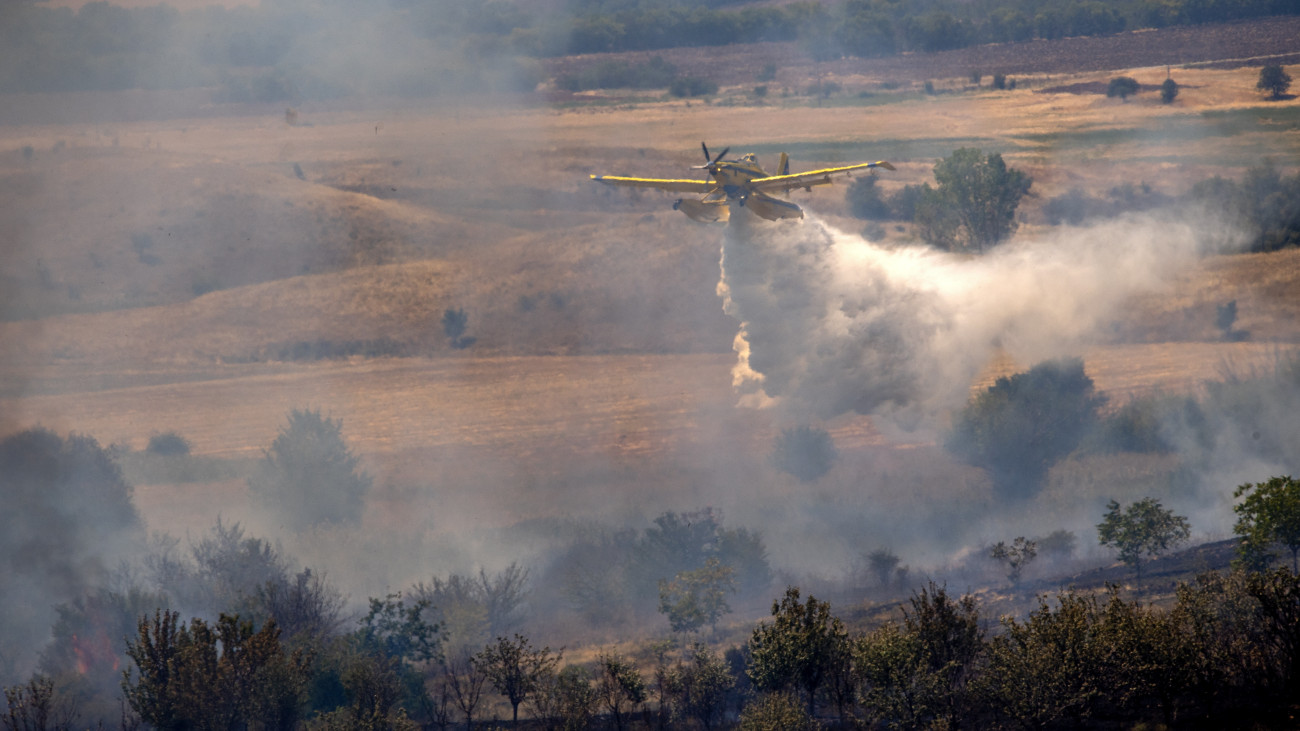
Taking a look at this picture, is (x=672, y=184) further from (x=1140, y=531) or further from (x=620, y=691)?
(x=1140, y=531)

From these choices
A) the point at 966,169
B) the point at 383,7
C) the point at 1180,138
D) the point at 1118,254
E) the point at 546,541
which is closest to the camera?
the point at 546,541

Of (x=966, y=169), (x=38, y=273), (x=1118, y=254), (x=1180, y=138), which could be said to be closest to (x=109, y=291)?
(x=38, y=273)

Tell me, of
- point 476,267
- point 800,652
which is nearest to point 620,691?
point 800,652

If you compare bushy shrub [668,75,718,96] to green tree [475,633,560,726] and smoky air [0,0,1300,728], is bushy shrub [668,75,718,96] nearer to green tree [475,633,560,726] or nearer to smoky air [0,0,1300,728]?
smoky air [0,0,1300,728]

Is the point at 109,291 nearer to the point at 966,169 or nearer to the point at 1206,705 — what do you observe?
the point at 966,169

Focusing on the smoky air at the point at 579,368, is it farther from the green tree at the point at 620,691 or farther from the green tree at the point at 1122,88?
the green tree at the point at 1122,88

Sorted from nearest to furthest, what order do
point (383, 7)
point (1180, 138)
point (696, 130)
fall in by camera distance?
1. point (1180, 138)
2. point (696, 130)
3. point (383, 7)

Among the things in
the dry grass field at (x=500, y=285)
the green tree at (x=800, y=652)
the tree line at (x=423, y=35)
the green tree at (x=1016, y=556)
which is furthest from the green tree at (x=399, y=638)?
the tree line at (x=423, y=35)

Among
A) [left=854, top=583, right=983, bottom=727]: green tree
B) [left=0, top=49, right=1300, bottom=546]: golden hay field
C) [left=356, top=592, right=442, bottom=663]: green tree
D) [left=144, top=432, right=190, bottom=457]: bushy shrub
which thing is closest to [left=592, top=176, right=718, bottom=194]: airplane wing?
[left=356, top=592, right=442, bottom=663]: green tree
